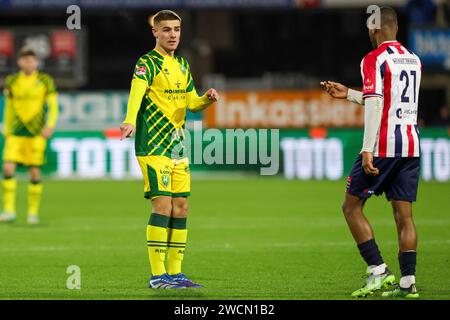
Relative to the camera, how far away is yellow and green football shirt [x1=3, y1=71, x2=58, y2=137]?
607 inches

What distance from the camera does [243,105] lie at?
88.1 ft

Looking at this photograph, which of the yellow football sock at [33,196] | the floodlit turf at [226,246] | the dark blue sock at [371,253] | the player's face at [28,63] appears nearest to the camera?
the dark blue sock at [371,253]

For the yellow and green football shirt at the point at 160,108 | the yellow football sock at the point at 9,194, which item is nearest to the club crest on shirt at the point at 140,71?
the yellow and green football shirt at the point at 160,108

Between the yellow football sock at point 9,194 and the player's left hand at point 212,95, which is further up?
the player's left hand at point 212,95

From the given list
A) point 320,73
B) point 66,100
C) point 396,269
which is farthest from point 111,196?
point 320,73

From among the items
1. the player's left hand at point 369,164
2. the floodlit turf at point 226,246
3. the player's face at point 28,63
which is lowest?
the floodlit turf at point 226,246

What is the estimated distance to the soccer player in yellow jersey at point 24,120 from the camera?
15328 mm

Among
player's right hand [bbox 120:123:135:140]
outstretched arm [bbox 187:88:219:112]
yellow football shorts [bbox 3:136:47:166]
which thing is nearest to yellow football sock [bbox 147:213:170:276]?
player's right hand [bbox 120:123:135:140]

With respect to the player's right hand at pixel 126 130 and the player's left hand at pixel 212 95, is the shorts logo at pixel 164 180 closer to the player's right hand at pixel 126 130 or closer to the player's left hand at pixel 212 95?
the player's right hand at pixel 126 130

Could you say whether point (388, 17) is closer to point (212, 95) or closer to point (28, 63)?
point (212, 95)

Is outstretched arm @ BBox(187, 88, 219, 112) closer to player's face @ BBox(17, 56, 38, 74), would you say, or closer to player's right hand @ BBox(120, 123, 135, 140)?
player's right hand @ BBox(120, 123, 135, 140)

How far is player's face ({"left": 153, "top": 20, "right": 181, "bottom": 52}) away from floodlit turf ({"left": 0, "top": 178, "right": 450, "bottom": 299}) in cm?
202

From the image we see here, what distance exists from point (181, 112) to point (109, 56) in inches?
987
